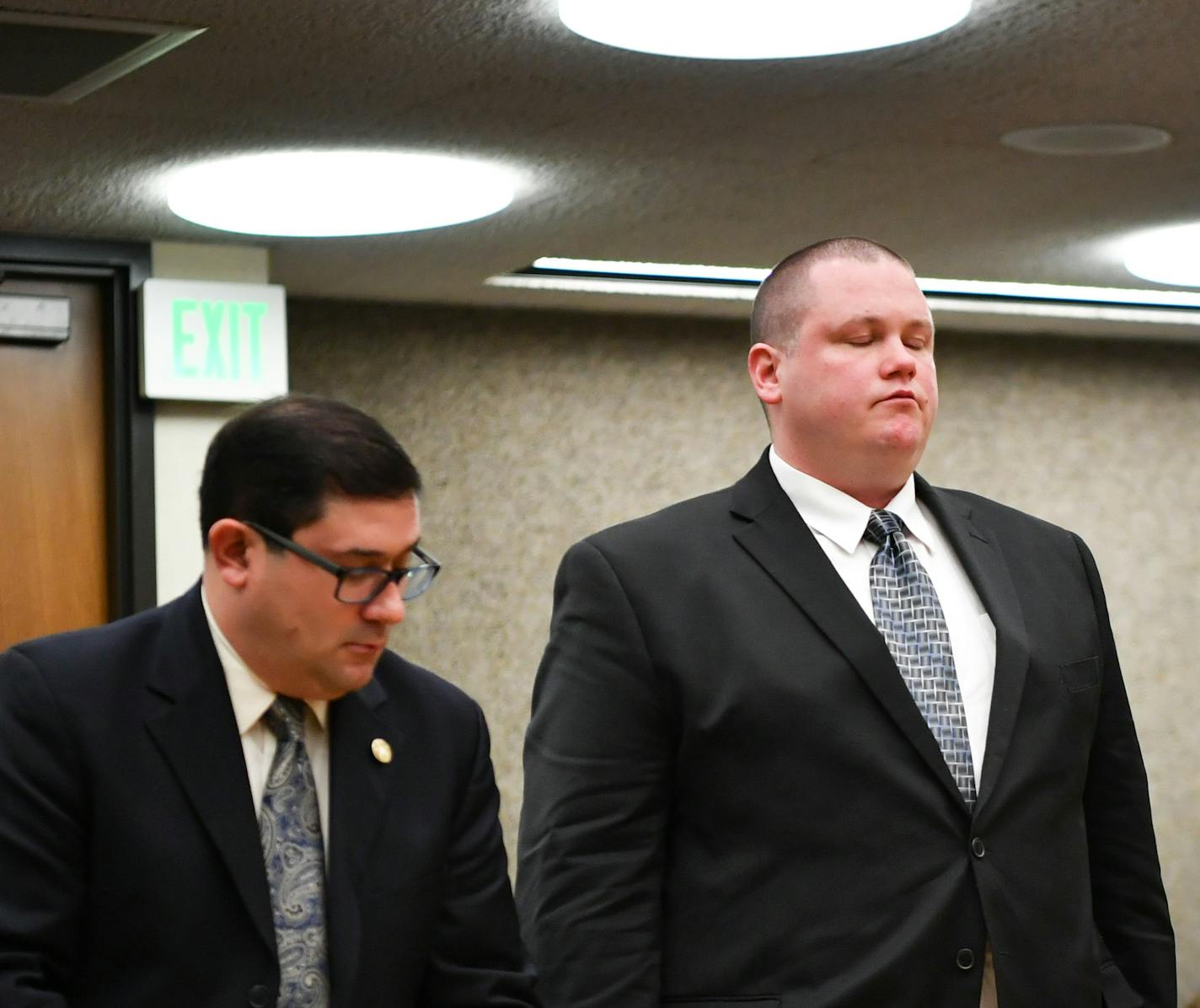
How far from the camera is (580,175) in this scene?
4.35 m

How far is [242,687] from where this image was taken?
1965mm

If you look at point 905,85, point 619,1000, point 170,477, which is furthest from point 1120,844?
point 170,477

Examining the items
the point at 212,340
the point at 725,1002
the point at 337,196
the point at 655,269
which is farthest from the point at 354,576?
the point at 655,269

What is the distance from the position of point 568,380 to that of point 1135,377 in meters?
2.18

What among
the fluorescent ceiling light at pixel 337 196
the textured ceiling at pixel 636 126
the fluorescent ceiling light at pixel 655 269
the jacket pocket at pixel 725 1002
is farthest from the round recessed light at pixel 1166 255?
the jacket pocket at pixel 725 1002

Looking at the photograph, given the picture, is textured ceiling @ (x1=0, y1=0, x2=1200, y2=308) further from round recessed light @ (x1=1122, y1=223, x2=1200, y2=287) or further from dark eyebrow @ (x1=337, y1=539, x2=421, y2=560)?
dark eyebrow @ (x1=337, y1=539, x2=421, y2=560)

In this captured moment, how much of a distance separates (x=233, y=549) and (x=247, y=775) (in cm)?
22

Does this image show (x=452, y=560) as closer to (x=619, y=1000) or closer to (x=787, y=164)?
(x=787, y=164)

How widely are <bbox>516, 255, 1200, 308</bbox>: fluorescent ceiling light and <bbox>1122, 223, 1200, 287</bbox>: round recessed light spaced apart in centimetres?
2

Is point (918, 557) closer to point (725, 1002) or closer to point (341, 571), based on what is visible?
point (725, 1002)

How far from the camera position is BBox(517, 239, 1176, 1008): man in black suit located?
2529 millimetres

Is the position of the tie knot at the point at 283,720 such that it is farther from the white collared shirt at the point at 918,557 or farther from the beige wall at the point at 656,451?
the beige wall at the point at 656,451

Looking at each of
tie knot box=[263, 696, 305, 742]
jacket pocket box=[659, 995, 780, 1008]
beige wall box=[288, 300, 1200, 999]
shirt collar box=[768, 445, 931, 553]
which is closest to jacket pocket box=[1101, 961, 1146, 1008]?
jacket pocket box=[659, 995, 780, 1008]

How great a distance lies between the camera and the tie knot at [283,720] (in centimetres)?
199
